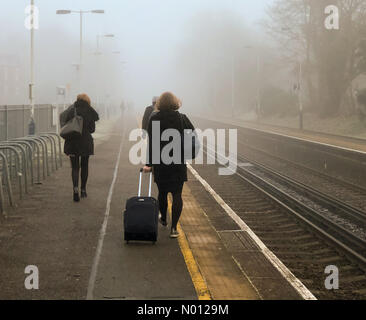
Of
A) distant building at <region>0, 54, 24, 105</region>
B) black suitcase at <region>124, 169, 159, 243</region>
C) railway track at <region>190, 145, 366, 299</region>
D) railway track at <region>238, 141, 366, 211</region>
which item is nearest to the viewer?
railway track at <region>190, 145, 366, 299</region>

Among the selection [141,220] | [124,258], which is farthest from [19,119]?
[124,258]

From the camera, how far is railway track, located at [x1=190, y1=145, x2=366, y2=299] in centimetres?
758

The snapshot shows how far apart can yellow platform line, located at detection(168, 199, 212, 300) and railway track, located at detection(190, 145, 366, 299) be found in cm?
119

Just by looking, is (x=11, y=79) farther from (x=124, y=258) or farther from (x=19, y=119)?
(x=124, y=258)

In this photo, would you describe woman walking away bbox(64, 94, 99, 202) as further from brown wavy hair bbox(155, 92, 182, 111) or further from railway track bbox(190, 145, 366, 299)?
brown wavy hair bbox(155, 92, 182, 111)

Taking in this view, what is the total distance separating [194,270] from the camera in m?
6.98

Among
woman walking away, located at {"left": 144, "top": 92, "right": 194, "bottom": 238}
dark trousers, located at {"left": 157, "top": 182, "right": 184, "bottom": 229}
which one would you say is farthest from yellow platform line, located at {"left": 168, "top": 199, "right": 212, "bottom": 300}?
woman walking away, located at {"left": 144, "top": 92, "right": 194, "bottom": 238}

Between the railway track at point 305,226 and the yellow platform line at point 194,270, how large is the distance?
1.19 m

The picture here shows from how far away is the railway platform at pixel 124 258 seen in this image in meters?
6.19

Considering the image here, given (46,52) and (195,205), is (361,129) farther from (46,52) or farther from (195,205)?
(46,52)

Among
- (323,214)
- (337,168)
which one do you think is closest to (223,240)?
(323,214)

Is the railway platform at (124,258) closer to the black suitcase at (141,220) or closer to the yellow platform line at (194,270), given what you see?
the yellow platform line at (194,270)

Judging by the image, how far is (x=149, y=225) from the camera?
7.92 meters
